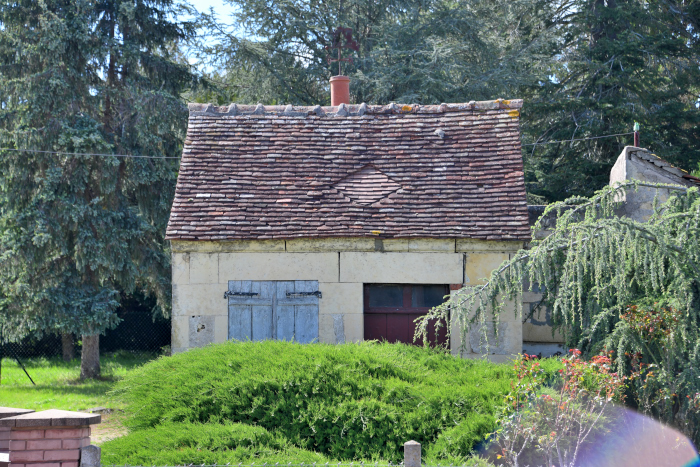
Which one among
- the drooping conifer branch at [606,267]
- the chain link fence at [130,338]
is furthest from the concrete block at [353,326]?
the chain link fence at [130,338]

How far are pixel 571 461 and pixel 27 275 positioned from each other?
1190 centimetres

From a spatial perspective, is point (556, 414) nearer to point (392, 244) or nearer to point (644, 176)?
point (392, 244)

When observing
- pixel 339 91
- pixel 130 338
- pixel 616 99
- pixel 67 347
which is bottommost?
pixel 67 347

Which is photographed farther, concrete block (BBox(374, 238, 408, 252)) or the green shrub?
concrete block (BBox(374, 238, 408, 252))

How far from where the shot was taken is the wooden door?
9547 millimetres

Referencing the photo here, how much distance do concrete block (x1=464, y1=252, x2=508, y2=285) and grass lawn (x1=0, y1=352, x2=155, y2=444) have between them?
5.09 metres

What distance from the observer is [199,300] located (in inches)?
379

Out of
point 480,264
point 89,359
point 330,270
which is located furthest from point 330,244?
point 89,359

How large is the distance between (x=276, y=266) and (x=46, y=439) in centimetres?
521

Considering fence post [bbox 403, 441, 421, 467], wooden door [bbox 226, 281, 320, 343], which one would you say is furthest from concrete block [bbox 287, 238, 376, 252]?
fence post [bbox 403, 441, 421, 467]

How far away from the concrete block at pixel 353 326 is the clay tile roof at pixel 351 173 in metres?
1.19

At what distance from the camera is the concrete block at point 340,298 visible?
9.53m

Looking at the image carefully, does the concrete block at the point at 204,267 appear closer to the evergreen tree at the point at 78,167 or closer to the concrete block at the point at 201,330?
the concrete block at the point at 201,330

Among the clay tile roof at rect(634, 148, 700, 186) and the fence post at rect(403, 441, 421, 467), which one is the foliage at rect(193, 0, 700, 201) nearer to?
the clay tile roof at rect(634, 148, 700, 186)
